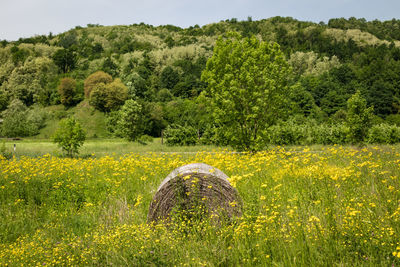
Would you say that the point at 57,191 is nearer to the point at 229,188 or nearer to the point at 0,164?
the point at 0,164

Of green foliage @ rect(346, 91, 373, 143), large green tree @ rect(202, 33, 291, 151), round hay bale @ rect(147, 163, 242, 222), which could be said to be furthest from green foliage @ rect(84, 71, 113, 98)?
round hay bale @ rect(147, 163, 242, 222)

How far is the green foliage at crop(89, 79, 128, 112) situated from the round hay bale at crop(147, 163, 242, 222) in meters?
46.0

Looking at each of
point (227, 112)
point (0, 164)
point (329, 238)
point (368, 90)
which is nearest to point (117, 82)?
point (227, 112)

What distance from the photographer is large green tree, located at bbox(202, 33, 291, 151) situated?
49.8ft

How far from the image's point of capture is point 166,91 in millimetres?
56500

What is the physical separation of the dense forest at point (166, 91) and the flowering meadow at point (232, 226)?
36.9 ft

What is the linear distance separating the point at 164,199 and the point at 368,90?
58.5m

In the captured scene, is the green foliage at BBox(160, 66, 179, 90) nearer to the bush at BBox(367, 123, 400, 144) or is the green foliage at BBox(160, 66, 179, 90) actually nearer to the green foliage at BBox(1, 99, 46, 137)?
the green foliage at BBox(1, 99, 46, 137)

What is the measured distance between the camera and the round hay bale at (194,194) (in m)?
4.70

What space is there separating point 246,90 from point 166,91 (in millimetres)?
42772

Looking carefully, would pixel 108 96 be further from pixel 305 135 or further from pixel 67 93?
pixel 305 135

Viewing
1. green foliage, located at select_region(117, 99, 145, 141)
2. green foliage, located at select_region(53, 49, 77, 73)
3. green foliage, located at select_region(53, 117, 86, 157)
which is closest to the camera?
green foliage, located at select_region(53, 117, 86, 157)

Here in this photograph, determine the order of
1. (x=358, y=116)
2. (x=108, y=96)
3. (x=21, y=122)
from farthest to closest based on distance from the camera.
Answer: (x=108, y=96), (x=21, y=122), (x=358, y=116)

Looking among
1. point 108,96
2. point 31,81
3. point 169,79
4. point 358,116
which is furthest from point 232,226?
point 31,81
